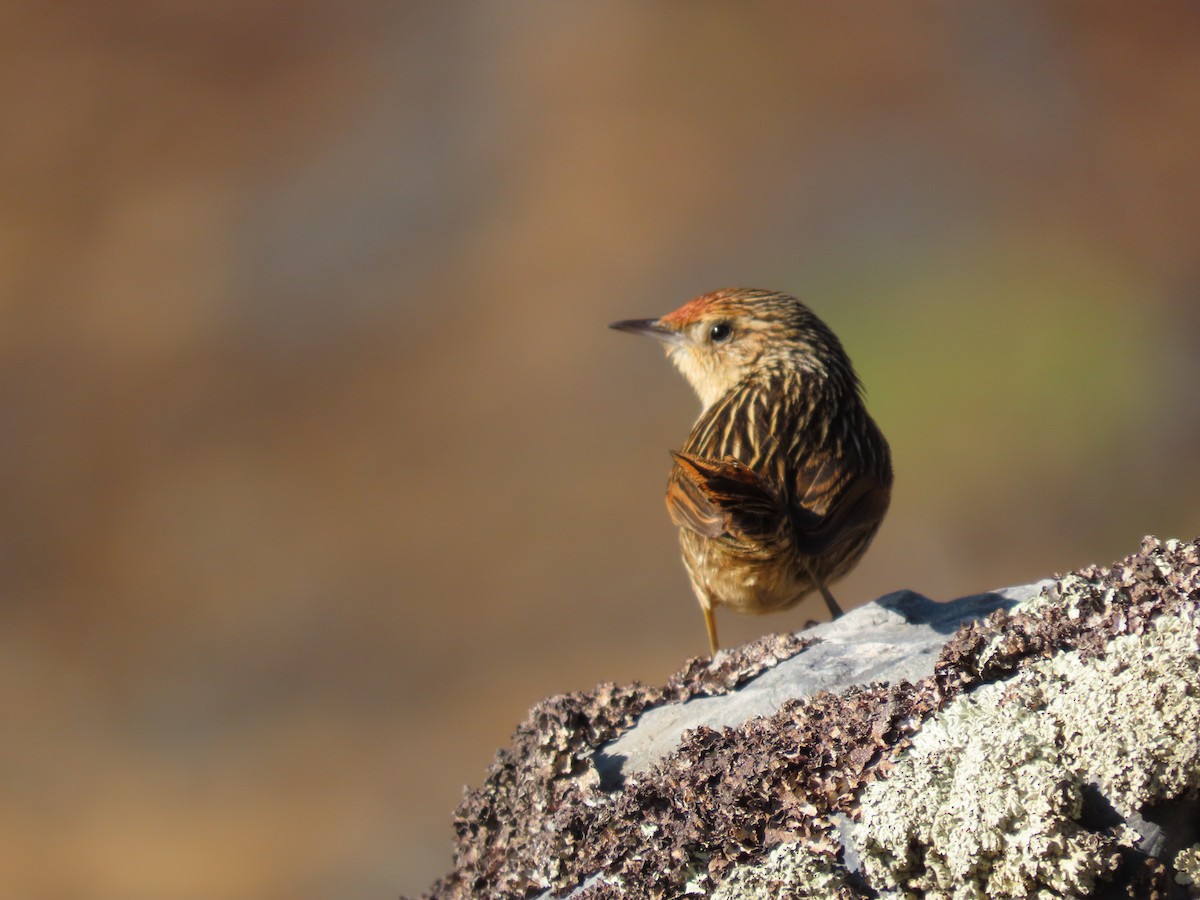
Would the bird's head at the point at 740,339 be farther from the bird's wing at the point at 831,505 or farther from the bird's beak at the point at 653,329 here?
the bird's wing at the point at 831,505

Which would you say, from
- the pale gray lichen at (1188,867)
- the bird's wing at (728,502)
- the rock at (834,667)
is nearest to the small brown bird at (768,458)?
the bird's wing at (728,502)

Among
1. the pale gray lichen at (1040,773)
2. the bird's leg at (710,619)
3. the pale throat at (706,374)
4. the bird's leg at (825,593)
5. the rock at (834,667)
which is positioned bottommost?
the pale gray lichen at (1040,773)

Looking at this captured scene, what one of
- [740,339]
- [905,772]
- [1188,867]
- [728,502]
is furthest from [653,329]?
[1188,867]

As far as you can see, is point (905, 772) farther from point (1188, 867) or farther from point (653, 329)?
point (653, 329)

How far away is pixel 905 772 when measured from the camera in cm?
226

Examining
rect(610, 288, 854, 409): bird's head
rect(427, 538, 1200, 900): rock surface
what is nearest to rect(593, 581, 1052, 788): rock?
rect(427, 538, 1200, 900): rock surface

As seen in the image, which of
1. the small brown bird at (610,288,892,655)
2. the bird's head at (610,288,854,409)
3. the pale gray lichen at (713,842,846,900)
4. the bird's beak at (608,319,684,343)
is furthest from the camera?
the bird's beak at (608,319,684,343)

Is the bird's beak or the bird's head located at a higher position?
the bird's beak

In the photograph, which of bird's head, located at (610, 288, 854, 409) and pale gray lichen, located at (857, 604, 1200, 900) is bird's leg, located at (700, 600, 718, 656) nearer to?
bird's head, located at (610, 288, 854, 409)

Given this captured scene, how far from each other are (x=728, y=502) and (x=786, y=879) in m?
2.15

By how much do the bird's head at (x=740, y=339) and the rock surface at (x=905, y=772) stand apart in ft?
9.31

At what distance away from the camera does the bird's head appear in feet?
20.0

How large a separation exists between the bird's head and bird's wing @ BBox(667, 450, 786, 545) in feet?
5.15

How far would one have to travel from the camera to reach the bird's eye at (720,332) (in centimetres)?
618
